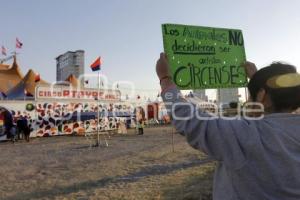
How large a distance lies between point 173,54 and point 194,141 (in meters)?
2.87

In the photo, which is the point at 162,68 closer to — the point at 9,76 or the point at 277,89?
the point at 277,89

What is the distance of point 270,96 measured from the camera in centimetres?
191

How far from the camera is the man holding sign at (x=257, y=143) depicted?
1734 millimetres

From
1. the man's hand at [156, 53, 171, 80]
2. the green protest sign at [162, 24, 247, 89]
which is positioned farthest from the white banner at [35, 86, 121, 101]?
the man's hand at [156, 53, 171, 80]

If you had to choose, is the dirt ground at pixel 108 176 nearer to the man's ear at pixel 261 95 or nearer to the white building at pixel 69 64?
the man's ear at pixel 261 95

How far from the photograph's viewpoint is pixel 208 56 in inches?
205

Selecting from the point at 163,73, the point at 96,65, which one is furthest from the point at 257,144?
the point at 96,65

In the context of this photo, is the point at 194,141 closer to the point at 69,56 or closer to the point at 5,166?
the point at 5,166

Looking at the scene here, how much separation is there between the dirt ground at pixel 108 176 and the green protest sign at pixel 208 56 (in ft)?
8.14

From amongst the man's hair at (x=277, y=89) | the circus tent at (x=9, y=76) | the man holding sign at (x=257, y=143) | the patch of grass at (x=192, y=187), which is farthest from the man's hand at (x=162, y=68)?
the circus tent at (x=9, y=76)

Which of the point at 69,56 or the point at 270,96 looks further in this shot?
the point at 69,56

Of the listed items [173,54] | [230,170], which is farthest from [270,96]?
[173,54]

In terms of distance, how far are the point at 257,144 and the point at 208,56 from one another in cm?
360

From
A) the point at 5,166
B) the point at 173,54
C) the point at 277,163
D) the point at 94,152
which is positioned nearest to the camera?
the point at 277,163
